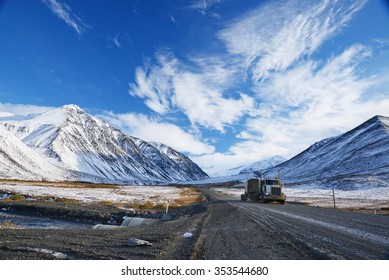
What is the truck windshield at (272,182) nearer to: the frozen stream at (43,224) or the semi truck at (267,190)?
the semi truck at (267,190)

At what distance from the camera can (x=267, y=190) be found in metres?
47.4

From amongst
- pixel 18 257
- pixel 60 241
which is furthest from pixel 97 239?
pixel 18 257

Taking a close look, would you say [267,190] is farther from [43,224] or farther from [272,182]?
[43,224]

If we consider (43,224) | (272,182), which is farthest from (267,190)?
(43,224)

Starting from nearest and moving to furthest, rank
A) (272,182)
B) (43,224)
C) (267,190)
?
(43,224) < (267,190) < (272,182)

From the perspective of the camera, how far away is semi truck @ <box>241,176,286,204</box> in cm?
4656

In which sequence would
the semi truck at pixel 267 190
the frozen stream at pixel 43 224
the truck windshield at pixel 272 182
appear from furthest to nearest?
the truck windshield at pixel 272 182 → the semi truck at pixel 267 190 → the frozen stream at pixel 43 224

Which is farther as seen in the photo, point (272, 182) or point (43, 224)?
point (272, 182)

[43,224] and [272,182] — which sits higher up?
[272,182]

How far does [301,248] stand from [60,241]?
879cm

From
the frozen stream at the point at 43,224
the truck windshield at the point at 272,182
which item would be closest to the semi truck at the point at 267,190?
the truck windshield at the point at 272,182

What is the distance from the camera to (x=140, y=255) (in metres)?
9.62

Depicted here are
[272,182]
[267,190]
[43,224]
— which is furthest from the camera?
[272,182]

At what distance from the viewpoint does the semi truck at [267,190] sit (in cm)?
4656
